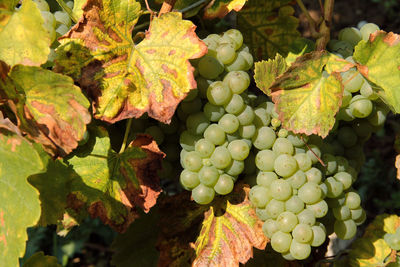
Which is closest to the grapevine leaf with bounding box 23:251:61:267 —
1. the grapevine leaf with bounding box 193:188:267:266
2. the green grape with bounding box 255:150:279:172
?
the grapevine leaf with bounding box 193:188:267:266

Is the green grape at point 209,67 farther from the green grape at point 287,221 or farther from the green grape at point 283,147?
the green grape at point 287,221

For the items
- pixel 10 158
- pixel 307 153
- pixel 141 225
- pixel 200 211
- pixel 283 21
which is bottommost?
pixel 141 225

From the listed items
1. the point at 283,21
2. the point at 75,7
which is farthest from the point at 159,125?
the point at 283,21

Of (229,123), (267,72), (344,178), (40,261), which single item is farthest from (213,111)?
(40,261)

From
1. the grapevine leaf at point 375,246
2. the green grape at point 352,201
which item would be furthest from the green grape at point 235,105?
the grapevine leaf at point 375,246

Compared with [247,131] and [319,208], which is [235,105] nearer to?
[247,131]

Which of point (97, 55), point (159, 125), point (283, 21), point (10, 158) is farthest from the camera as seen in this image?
point (283, 21)

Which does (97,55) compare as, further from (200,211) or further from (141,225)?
(141,225)
